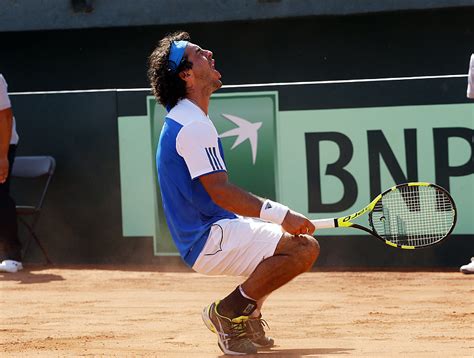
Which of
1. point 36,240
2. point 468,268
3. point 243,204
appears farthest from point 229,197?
point 36,240

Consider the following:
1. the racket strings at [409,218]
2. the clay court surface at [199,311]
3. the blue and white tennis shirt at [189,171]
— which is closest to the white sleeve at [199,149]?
the blue and white tennis shirt at [189,171]

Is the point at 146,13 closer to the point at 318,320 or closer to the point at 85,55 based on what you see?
the point at 85,55

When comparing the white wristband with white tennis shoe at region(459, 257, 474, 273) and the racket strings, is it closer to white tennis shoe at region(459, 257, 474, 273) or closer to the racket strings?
the racket strings

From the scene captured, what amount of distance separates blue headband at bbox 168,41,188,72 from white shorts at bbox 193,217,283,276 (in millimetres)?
864

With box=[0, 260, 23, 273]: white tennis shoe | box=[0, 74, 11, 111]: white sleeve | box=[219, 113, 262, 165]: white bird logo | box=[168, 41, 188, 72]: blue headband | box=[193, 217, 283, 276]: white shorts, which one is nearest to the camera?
box=[193, 217, 283, 276]: white shorts

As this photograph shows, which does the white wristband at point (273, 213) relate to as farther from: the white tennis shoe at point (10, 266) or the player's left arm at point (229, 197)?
the white tennis shoe at point (10, 266)

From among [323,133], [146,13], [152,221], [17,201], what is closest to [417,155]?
[323,133]

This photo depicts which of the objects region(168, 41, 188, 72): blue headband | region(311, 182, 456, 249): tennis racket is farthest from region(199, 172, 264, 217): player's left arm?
region(311, 182, 456, 249): tennis racket

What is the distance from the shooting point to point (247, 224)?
222 inches

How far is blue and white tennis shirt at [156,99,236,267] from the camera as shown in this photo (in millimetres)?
5473

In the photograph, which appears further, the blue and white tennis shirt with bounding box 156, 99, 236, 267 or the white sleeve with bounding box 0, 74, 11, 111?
the white sleeve with bounding box 0, 74, 11, 111

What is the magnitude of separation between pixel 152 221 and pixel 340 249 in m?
1.78

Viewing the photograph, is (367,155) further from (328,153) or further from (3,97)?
(3,97)

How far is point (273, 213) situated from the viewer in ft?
17.6
